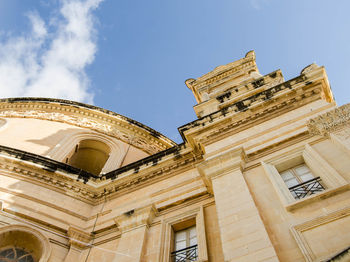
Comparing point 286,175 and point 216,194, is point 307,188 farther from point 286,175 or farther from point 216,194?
point 216,194

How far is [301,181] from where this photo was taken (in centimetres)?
804

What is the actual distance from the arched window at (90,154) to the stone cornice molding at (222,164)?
31.3ft

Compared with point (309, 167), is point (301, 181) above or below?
below

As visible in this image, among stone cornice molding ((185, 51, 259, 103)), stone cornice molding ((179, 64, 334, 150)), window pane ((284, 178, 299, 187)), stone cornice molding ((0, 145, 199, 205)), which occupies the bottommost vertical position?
window pane ((284, 178, 299, 187))

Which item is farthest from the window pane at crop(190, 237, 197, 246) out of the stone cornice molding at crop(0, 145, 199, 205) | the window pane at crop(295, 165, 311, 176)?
the window pane at crop(295, 165, 311, 176)

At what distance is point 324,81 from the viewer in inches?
411

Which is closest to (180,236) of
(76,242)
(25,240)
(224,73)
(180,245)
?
(180,245)

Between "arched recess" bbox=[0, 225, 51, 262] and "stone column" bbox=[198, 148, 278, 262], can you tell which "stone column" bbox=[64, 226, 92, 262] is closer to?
"arched recess" bbox=[0, 225, 51, 262]

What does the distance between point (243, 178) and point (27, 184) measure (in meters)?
7.70

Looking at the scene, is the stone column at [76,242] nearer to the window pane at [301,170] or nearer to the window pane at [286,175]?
the window pane at [286,175]

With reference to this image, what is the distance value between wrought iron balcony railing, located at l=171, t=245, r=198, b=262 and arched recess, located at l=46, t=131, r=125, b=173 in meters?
7.17

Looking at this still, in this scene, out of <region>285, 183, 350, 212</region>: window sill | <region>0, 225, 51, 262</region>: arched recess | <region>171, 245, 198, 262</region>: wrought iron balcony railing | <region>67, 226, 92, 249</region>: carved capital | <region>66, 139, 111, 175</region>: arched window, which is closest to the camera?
<region>285, 183, 350, 212</region>: window sill

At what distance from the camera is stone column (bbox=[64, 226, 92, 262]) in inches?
382

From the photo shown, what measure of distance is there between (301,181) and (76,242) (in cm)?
691
